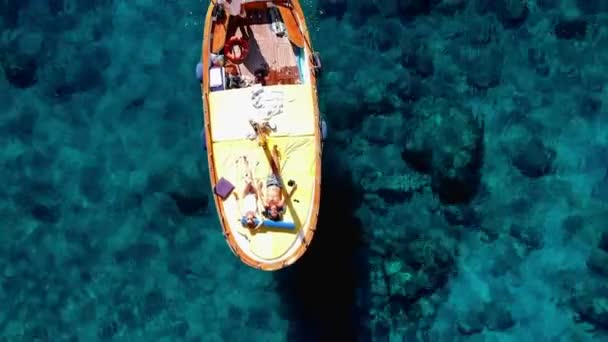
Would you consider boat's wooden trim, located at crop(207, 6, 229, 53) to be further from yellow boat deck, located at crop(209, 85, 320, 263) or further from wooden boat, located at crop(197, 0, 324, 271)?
yellow boat deck, located at crop(209, 85, 320, 263)

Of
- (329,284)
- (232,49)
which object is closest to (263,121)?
(232,49)

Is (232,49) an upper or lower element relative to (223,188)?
upper

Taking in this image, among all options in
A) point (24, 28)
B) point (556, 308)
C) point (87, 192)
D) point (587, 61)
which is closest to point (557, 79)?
point (587, 61)

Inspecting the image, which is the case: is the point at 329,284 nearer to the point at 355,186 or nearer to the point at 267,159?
the point at 355,186

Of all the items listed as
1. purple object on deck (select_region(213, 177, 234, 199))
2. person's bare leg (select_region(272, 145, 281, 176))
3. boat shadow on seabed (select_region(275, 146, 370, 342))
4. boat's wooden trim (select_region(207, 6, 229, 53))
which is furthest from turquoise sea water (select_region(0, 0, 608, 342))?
person's bare leg (select_region(272, 145, 281, 176))

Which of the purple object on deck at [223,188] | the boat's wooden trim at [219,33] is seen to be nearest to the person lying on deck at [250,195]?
the purple object on deck at [223,188]

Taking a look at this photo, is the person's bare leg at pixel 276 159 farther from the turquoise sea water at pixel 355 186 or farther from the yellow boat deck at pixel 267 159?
the turquoise sea water at pixel 355 186
